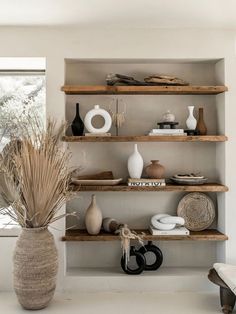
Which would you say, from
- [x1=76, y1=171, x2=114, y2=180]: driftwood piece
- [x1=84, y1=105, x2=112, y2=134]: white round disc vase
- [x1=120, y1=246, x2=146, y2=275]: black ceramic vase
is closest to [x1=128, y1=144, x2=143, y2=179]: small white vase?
[x1=76, y1=171, x2=114, y2=180]: driftwood piece

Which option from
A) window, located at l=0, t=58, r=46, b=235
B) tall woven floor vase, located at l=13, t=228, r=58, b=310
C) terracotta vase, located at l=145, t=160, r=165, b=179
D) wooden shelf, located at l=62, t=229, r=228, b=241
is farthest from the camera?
window, located at l=0, t=58, r=46, b=235

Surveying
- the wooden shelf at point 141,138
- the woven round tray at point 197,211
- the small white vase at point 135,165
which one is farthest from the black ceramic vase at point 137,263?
the wooden shelf at point 141,138

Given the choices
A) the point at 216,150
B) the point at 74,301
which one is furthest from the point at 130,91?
the point at 74,301

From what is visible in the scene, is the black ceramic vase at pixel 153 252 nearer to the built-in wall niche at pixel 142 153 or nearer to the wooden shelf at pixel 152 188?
the built-in wall niche at pixel 142 153

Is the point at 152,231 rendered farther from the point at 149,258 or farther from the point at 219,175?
the point at 219,175

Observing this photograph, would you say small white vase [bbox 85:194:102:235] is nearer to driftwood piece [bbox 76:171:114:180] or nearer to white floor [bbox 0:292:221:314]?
driftwood piece [bbox 76:171:114:180]

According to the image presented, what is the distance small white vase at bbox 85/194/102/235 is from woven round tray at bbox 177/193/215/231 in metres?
0.77

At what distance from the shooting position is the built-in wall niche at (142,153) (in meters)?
3.90

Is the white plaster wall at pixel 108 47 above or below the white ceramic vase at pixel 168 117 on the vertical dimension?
above

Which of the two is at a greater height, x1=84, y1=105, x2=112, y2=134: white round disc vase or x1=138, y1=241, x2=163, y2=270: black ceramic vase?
x1=84, y1=105, x2=112, y2=134: white round disc vase

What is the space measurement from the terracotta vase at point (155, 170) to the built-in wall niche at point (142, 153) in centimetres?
22

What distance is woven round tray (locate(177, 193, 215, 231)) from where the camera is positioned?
150 inches

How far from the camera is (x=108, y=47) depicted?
3.62 m

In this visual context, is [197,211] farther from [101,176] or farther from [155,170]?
[101,176]
